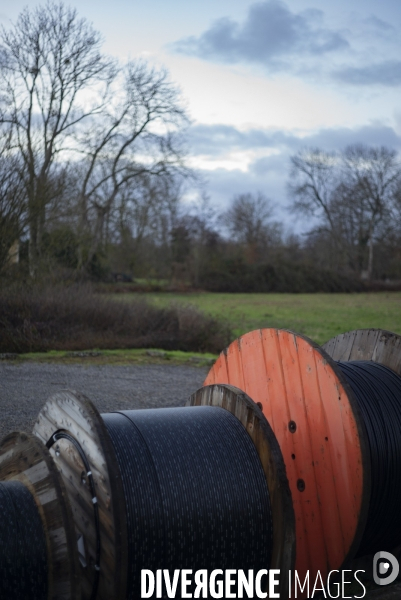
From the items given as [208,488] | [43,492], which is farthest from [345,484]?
[43,492]

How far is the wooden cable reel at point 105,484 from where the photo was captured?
2.74 m

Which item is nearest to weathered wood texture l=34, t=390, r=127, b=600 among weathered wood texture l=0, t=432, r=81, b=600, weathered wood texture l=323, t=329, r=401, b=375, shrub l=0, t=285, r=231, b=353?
weathered wood texture l=0, t=432, r=81, b=600

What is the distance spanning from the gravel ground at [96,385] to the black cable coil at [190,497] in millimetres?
3949

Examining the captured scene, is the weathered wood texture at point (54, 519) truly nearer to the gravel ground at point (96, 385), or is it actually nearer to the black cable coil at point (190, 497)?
the black cable coil at point (190, 497)

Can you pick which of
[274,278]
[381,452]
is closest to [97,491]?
[381,452]

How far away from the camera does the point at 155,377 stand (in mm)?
11133

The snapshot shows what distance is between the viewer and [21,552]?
265 cm

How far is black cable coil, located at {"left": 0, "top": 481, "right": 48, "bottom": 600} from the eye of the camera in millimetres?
2605

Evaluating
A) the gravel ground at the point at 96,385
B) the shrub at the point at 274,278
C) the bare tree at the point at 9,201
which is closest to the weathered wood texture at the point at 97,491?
the gravel ground at the point at 96,385

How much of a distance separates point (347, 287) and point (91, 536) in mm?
48299

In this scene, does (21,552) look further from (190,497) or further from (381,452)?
(381,452)

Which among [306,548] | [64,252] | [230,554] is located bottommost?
[306,548]

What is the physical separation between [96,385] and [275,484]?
7.08m

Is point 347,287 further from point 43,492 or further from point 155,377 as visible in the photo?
point 43,492
